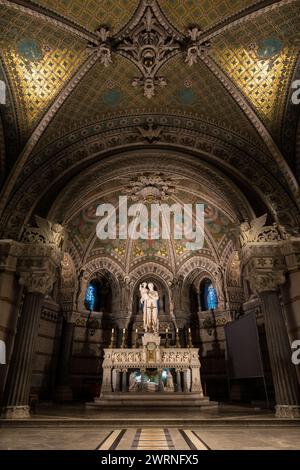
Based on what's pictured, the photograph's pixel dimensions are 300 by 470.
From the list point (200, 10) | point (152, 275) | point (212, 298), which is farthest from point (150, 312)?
point (200, 10)

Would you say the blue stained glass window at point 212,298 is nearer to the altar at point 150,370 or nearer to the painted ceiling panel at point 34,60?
the altar at point 150,370

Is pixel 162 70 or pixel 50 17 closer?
pixel 50 17

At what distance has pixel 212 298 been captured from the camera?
1822 cm

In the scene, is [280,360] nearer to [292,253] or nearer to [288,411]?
[288,411]

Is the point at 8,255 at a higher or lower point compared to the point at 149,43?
lower

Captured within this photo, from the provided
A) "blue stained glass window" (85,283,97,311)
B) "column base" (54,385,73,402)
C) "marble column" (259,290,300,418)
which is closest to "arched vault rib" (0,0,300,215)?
"marble column" (259,290,300,418)

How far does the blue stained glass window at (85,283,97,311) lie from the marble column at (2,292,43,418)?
877 centimetres

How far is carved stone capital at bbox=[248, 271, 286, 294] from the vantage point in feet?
29.5

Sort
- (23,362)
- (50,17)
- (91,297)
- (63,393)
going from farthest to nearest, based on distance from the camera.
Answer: (91,297), (63,393), (23,362), (50,17)

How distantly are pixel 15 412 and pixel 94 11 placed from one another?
36.4 ft

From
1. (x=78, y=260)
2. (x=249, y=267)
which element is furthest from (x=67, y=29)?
(x=78, y=260)

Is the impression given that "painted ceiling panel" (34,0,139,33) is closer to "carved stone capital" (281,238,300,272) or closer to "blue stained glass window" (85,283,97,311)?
"carved stone capital" (281,238,300,272)

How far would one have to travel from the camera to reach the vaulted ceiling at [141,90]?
28.3ft

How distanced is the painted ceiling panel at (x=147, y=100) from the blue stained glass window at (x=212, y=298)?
1011cm
